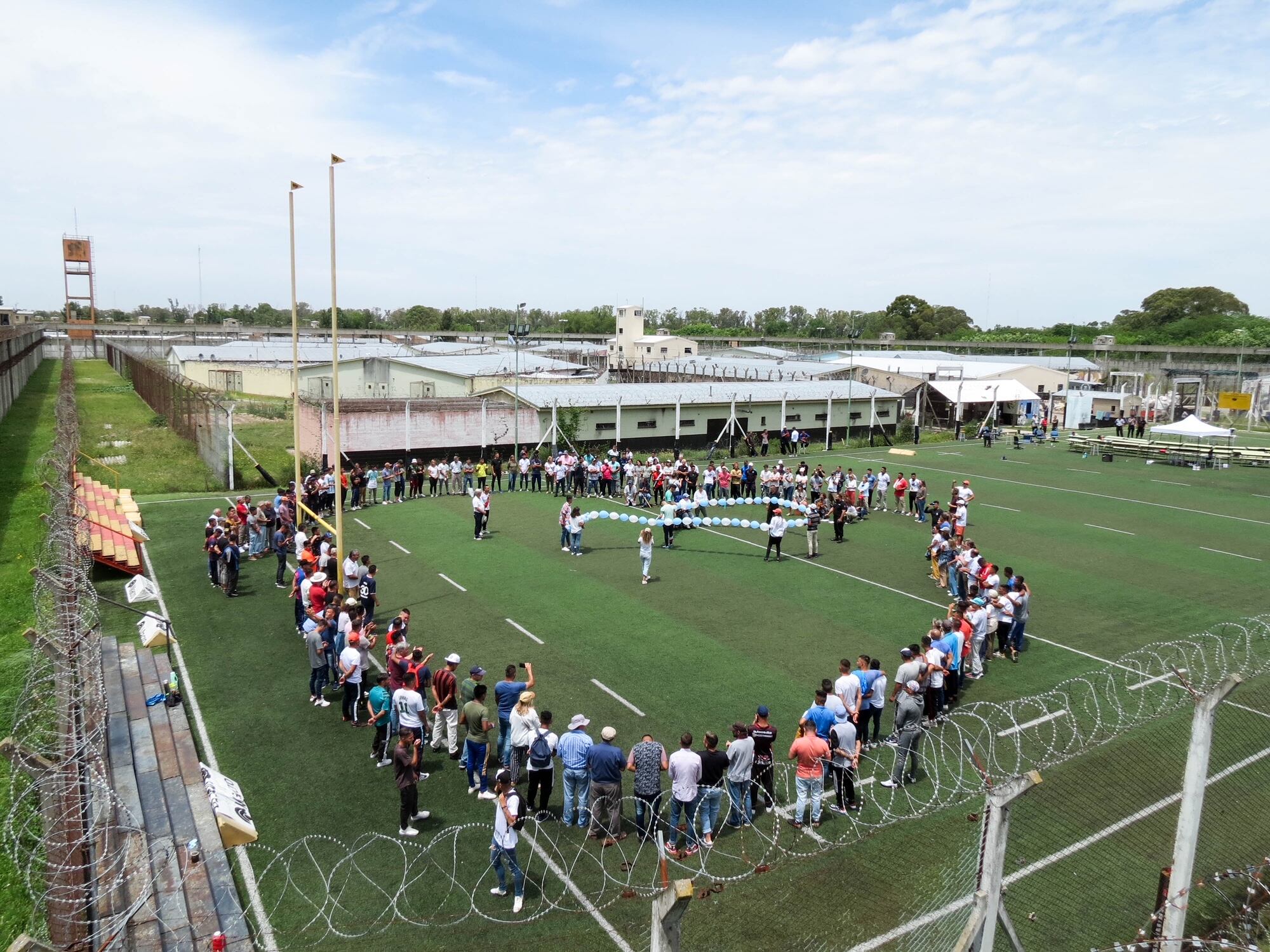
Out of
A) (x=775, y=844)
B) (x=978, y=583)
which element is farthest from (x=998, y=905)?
(x=978, y=583)

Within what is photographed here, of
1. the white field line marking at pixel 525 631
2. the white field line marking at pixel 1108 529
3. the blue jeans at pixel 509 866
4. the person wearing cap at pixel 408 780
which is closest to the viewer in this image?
Result: the blue jeans at pixel 509 866

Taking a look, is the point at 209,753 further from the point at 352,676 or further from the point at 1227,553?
the point at 1227,553

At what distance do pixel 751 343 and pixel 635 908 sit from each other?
117278 mm

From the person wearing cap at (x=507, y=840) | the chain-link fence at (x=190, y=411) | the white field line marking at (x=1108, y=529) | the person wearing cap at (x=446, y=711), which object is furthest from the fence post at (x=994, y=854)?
the chain-link fence at (x=190, y=411)

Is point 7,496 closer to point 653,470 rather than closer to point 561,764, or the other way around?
point 653,470

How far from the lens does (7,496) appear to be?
28.0 metres

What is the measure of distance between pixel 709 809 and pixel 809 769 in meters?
1.31

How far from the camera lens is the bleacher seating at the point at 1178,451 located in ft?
146

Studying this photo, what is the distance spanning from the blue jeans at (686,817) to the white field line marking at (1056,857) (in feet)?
7.43

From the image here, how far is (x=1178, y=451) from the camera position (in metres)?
45.5

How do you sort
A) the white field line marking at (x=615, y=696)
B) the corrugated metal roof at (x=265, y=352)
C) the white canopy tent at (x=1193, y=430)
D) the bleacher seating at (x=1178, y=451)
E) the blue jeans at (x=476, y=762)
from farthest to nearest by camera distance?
the corrugated metal roof at (x=265, y=352)
the bleacher seating at (x=1178, y=451)
the white canopy tent at (x=1193, y=430)
the white field line marking at (x=615, y=696)
the blue jeans at (x=476, y=762)

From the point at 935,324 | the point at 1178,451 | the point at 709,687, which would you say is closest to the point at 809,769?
the point at 709,687

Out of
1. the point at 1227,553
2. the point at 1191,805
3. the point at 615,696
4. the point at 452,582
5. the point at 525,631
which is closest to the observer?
the point at 1191,805

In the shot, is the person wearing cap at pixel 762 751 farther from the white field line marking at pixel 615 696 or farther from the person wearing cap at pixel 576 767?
the white field line marking at pixel 615 696
